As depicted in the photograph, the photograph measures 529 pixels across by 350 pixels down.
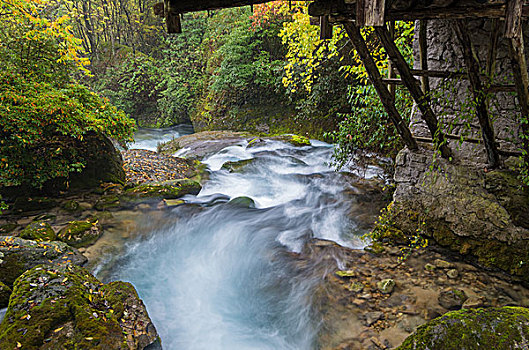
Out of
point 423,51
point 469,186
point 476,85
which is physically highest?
point 423,51

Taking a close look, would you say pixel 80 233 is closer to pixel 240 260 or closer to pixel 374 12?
pixel 240 260

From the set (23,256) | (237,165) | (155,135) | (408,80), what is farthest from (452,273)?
(155,135)

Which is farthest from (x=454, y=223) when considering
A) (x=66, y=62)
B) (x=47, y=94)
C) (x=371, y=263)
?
(x=66, y=62)

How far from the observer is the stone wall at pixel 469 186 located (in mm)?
3793

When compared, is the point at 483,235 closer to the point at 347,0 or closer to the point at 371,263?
the point at 371,263

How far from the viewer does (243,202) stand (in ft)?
23.9

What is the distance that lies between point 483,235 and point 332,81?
6.80m

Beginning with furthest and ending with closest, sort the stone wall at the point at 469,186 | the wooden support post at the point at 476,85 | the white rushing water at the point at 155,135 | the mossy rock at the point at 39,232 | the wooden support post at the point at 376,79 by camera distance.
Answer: the white rushing water at the point at 155,135, the mossy rock at the point at 39,232, the stone wall at the point at 469,186, the wooden support post at the point at 376,79, the wooden support post at the point at 476,85

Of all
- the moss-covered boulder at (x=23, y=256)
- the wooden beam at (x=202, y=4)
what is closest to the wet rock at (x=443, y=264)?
the wooden beam at (x=202, y=4)

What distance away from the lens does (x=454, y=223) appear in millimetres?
4297

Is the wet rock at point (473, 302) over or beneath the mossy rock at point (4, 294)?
beneath

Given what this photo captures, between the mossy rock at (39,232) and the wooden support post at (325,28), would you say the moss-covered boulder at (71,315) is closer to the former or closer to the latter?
the mossy rock at (39,232)

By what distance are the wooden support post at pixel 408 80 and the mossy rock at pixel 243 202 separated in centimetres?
427

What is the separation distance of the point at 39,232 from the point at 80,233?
61 cm
